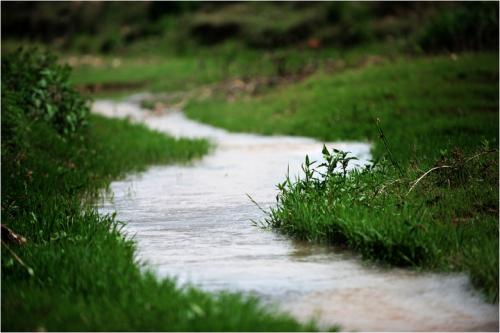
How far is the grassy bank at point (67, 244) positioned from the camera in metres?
4.51

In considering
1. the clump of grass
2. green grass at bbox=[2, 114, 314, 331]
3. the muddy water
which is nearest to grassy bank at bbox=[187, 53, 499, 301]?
the clump of grass

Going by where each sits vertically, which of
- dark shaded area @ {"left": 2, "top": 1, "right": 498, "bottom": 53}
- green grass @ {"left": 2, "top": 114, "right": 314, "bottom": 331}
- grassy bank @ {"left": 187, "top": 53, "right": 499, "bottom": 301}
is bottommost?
green grass @ {"left": 2, "top": 114, "right": 314, "bottom": 331}

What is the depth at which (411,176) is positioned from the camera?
7656mm

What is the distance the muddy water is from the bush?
83.6 inches

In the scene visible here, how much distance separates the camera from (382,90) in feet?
51.5

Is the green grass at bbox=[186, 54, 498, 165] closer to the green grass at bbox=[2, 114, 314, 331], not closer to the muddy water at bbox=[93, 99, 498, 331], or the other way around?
the muddy water at bbox=[93, 99, 498, 331]

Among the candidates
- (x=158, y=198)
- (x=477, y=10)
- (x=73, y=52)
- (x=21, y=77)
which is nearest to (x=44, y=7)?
(x=73, y=52)

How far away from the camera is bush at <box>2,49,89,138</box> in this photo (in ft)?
37.7

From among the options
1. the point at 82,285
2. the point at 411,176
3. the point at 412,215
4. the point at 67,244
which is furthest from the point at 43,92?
the point at 82,285

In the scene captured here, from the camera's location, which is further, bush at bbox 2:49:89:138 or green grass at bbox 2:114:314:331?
bush at bbox 2:49:89:138

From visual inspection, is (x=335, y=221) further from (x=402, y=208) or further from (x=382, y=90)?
(x=382, y=90)

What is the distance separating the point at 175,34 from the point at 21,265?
94.8ft

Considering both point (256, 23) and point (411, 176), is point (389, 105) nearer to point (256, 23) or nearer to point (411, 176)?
point (411, 176)

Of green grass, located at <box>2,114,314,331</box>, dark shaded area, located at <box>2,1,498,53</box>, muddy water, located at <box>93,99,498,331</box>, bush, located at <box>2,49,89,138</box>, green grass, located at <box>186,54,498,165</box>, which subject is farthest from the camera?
dark shaded area, located at <box>2,1,498,53</box>
